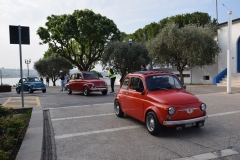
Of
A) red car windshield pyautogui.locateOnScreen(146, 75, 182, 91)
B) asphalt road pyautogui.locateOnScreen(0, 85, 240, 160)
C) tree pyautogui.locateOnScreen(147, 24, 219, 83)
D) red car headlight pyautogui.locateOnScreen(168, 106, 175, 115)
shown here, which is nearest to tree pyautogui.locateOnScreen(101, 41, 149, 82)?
tree pyautogui.locateOnScreen(147, 24, 219, 83)

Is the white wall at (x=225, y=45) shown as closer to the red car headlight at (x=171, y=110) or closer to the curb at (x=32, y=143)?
the red car headlight at (x=171, y=110)

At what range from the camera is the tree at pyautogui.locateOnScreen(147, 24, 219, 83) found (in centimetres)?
2027

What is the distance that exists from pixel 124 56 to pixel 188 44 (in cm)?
1003

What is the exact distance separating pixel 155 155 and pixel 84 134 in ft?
7.67

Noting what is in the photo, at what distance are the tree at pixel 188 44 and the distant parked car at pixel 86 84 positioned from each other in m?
9.00

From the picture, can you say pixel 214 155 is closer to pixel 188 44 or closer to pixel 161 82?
pixel 161 82

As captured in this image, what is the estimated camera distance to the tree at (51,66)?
4625 cm

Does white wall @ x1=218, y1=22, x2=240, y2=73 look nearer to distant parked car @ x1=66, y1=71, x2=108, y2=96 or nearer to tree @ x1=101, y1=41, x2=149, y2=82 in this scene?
tree @ x1=101, y1=41, x2=149, y2=82

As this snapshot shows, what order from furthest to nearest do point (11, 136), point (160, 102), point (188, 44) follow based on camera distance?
1. point (188, 44)
2. point (160, 102)
3. point (11, 136)

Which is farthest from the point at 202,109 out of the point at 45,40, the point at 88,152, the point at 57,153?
the point at 45,40

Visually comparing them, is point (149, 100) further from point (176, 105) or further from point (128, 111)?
point (128, 111)

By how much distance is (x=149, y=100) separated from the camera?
6020mm

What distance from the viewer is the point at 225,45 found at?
2153 cm

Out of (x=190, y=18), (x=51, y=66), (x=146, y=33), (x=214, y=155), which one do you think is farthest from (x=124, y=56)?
(x=214, y=155)
